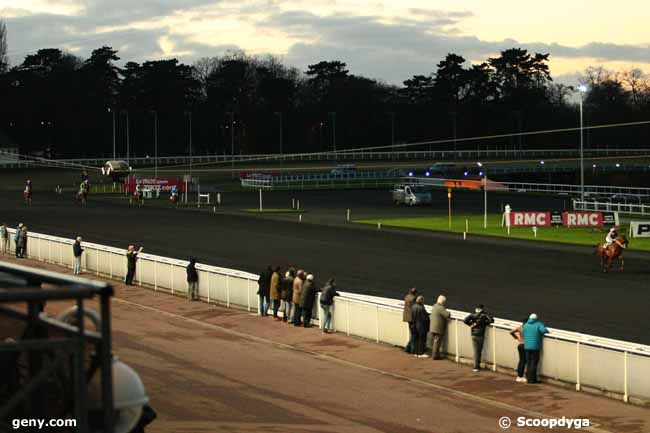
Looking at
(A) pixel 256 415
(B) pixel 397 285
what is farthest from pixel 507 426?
(B) pixel 397 285

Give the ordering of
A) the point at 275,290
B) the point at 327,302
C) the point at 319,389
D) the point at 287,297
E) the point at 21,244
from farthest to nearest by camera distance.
→ 1. the point at 21,244
2. the point at 275,290
3. the point at 287,297
4. the point at 327,302
5. the point at 319,389

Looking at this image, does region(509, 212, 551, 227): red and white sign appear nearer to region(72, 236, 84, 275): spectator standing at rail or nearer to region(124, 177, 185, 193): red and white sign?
region(72, 236, 84, 275): spectator standing at rail

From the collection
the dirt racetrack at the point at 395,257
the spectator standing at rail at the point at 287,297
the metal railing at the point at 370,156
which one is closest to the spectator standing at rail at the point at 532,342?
the dirt racetrack at the point at 395,257

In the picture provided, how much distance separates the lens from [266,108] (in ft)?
490

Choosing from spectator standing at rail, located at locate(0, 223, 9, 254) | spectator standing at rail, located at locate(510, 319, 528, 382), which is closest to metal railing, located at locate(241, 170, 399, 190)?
spectator standing at rail, located at locate(0, 223, 9, 254)

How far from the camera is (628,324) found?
2164 cm

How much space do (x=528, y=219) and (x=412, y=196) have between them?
20696 millimetres

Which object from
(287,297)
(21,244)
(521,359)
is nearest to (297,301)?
(287,297)

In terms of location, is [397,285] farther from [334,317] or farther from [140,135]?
[140,135]

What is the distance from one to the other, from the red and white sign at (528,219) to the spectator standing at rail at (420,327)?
1081 inches

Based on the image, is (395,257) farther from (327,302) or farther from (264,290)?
(327,302)

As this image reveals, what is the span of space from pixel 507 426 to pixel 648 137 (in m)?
146

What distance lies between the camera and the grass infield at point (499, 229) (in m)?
41.6

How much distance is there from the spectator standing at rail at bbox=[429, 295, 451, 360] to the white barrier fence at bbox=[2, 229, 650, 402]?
0.49 ft
